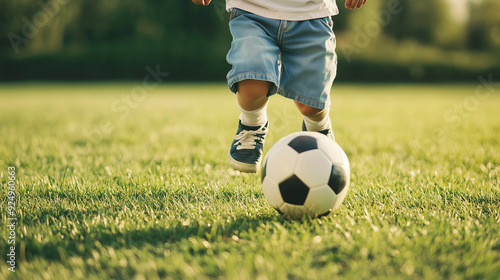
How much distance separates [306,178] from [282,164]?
5.3 inches

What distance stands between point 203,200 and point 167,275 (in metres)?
0.83

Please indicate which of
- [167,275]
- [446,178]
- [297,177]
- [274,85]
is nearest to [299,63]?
[274,85]

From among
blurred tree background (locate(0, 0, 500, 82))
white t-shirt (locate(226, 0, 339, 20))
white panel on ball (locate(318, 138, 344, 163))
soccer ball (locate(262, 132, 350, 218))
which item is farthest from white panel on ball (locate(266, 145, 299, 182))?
blurred tree background (locate(0, 0, 500, 82))

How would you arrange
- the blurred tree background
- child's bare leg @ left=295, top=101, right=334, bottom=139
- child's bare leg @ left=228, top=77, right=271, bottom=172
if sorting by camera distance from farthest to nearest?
the blurred tree background → child's bare leg @ left=295, top=101, right=334, bottom=139 → child's bare leg @ left=228, top=77, right=271, bottom=172

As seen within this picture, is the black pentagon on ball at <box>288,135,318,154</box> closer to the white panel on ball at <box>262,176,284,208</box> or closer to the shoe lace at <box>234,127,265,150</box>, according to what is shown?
the white panel on ball at <box>262,176,284,208</box>

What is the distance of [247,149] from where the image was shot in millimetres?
2652

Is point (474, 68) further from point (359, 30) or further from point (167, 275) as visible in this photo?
point (167, 275)

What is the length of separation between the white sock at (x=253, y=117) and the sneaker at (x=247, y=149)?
0.03 metres

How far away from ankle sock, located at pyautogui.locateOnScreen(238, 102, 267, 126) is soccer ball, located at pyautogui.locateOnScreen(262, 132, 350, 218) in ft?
2.03

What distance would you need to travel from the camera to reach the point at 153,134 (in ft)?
15.8

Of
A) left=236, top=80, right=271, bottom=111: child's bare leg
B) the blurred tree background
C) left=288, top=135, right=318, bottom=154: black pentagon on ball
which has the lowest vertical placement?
the blurred tree background

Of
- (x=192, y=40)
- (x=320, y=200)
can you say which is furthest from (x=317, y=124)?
(x=192, y=40)

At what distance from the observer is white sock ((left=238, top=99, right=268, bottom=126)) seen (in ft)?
8.70

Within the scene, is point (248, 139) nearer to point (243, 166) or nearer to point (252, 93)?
point (243, 166)
